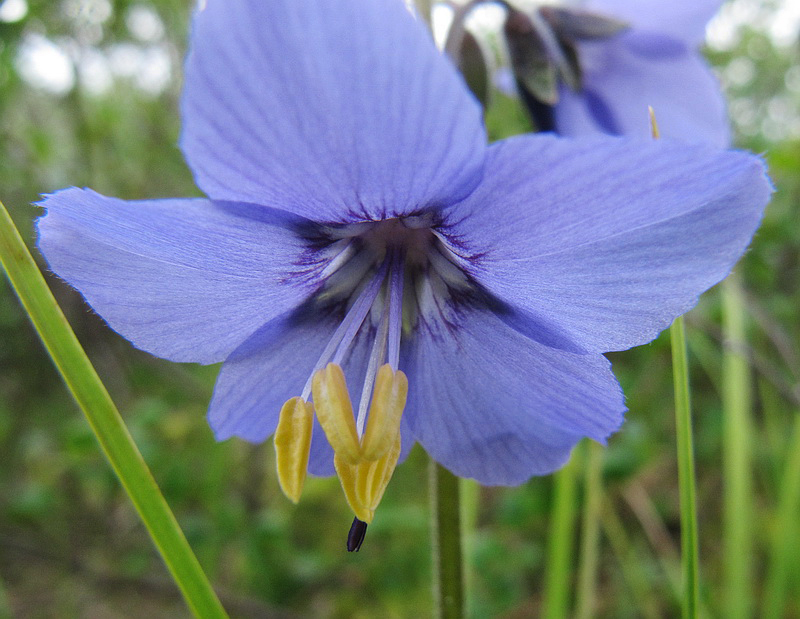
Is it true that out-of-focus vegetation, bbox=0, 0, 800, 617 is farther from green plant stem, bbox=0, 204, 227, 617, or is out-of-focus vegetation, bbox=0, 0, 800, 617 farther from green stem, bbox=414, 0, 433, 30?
green plant stem, bbox=0, 204, 227, 617

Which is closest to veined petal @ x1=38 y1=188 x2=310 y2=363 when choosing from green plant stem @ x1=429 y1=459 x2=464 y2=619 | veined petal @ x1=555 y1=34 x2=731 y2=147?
green plant stem @ x1=429 y1=459 x2=464 y2=619

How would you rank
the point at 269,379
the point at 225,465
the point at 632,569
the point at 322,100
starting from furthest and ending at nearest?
the point at 225,465 → the point at 632,569 → the point at 269,379 → the point at 322,100

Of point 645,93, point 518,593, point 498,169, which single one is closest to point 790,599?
point 518,593

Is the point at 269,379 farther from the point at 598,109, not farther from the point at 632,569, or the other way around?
the point at 632,569

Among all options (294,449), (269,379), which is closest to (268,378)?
(269,379)

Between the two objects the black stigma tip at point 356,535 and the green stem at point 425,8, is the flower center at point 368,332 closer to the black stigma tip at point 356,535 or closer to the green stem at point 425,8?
the black stigma tip at point 356,535

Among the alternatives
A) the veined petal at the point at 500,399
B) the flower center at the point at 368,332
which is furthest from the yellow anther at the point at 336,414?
the veined petal at the point at 500,399

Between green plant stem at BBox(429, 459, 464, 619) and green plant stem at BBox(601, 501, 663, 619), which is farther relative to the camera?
green plant stem at BBox(601, 501, 663, 619)
